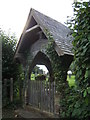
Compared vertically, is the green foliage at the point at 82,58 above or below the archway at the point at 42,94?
above

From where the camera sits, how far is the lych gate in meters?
4.32

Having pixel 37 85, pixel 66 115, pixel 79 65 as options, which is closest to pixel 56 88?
pixel 66 115

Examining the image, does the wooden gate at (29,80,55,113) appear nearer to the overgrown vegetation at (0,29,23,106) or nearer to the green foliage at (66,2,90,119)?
the overgrown vegetation at (0,29,23,106)

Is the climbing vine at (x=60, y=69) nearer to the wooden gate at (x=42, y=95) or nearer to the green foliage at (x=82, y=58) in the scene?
the wooden gate at (x=42, y=95)

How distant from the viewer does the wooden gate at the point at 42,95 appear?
4.32 meters

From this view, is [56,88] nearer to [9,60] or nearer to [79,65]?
[79,65]

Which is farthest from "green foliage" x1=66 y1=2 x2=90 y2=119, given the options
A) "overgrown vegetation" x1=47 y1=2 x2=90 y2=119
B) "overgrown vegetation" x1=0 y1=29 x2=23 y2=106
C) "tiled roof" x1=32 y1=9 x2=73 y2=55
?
"overgrown vegetation" x1=0 y1=29 x2=23 y2=106

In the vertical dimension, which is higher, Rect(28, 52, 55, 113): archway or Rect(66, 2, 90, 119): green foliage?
Rect(66, 2, 90, 119): green foliage

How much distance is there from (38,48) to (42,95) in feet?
7.66

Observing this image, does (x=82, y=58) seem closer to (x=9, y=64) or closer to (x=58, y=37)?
(x=58, y=37)

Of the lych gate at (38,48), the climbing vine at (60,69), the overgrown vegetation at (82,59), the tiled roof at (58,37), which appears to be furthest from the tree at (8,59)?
the overgrown vegetation at (82,59)

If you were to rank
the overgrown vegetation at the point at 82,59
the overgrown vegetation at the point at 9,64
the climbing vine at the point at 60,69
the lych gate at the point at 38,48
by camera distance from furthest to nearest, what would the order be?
the overgrown vegetation at the point at 9,64 → the lych gate at the point at 38,48 → the climbing vine at the point at 60,69 → the overgrown vegetation at the point at 82,59

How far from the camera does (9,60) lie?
24.1 ft

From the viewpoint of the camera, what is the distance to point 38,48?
5566 mm
